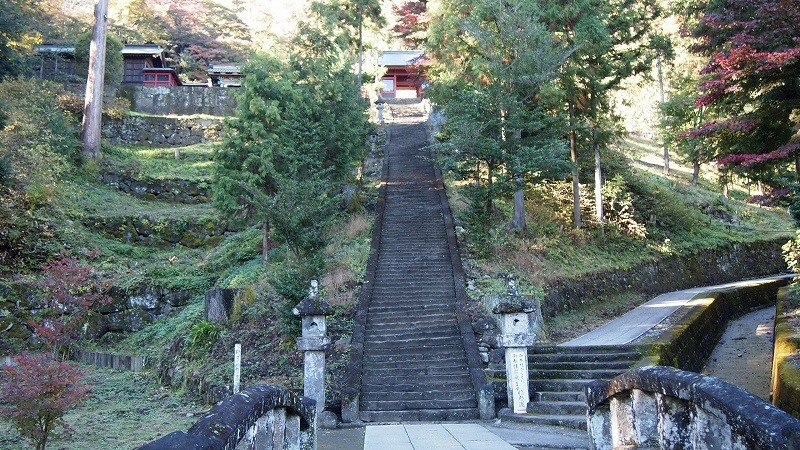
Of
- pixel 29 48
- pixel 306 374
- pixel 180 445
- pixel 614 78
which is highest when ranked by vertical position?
pixel 29 48

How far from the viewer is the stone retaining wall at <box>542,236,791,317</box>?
17.0m

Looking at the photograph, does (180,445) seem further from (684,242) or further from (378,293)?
(684,242)

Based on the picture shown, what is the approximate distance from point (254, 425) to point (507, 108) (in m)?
14.0

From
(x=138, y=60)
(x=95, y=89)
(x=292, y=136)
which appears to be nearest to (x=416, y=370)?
(x=292, y=136)

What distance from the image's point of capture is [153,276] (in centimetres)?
1864

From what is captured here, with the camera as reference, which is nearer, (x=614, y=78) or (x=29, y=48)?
(x=614, y=78)

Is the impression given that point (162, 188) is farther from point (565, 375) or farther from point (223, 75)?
point (565, 375)

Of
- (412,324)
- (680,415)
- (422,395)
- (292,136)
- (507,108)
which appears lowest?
(422,395)

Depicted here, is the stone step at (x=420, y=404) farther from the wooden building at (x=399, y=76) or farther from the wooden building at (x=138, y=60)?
the wooden building at (x=399, y=76)

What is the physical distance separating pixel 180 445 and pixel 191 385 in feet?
33.0

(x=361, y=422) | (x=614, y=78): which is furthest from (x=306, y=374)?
(x=614, y=78)

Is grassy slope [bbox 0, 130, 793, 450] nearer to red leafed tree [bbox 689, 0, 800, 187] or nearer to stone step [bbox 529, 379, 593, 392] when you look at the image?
stone step [bbox 529, 379, 593, 392]

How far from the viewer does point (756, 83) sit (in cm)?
1314

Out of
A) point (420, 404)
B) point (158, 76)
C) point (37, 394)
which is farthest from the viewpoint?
point (158, 76)
